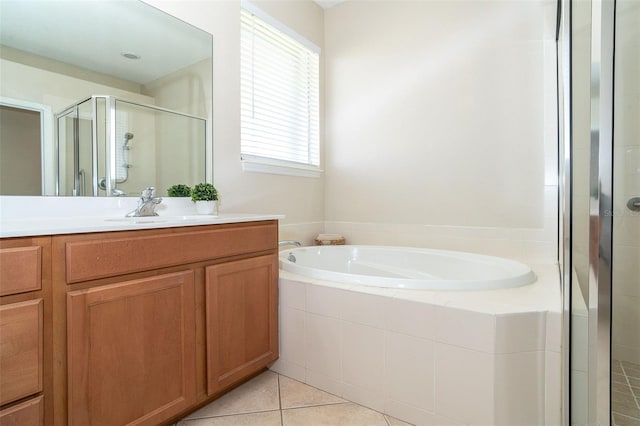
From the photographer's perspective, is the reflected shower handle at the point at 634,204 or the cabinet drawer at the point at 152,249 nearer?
the reflected shower handle at the point at 634,204

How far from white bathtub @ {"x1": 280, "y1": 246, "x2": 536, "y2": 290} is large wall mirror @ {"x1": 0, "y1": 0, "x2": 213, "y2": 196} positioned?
89 centimetres

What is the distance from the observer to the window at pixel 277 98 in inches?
90.5

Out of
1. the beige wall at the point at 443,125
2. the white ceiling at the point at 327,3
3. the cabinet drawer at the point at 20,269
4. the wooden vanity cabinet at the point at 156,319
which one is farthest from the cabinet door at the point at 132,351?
the white ceiling at the point at 327,3

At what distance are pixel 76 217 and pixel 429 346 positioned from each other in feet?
5.12

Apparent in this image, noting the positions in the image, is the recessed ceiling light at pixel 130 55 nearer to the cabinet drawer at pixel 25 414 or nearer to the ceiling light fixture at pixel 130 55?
the ceiling light fixture at pixel 130 55

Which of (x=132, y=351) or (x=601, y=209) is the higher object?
(x=601, y=209)

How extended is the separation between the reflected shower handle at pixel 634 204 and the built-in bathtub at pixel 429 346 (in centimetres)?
58

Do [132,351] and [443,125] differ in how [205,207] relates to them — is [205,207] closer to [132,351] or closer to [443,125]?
[132,351]

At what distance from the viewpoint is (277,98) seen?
2.56 m

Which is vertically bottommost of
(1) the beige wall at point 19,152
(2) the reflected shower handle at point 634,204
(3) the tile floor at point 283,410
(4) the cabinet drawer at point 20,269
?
(3) the tile floor at point 283,410

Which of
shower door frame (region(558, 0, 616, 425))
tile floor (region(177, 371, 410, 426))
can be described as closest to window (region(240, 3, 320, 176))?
tile floor (region(177, 371, 410, 426))

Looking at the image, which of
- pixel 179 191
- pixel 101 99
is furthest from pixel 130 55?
pixel 179 191

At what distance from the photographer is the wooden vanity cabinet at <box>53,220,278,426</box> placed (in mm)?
996

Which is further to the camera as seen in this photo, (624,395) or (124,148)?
(124,148)
